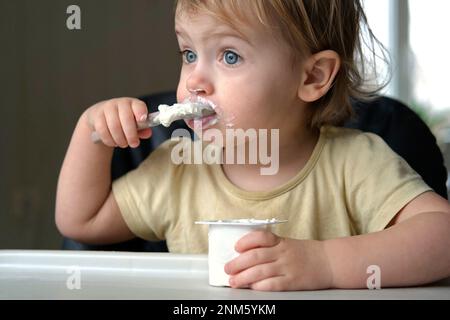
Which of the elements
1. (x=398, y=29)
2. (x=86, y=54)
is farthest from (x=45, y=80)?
(x=398, y=29)

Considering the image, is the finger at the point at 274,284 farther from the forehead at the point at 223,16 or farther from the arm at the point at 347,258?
the forehead at the point at 223,16

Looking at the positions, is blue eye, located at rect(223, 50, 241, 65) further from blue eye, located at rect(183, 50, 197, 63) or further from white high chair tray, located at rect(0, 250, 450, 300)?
white high chair tray, located at rect(0, 250, 450, 300)

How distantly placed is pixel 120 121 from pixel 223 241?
0.30 metres

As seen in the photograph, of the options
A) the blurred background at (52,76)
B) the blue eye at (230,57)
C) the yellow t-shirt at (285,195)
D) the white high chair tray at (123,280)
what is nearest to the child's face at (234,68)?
the blue eye at (230,57)

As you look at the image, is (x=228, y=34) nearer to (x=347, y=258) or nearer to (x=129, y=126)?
(x=129, y=126)

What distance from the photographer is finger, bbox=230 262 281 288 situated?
0.82 metres

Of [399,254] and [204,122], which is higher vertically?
[204,122]

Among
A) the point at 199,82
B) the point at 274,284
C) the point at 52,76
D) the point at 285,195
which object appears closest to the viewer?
the point at 274,284

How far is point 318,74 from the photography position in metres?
1.18

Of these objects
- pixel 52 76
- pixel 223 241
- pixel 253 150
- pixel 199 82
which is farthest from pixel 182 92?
pixel 52 76

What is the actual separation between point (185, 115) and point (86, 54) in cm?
122

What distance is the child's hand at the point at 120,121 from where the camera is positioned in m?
1.05
